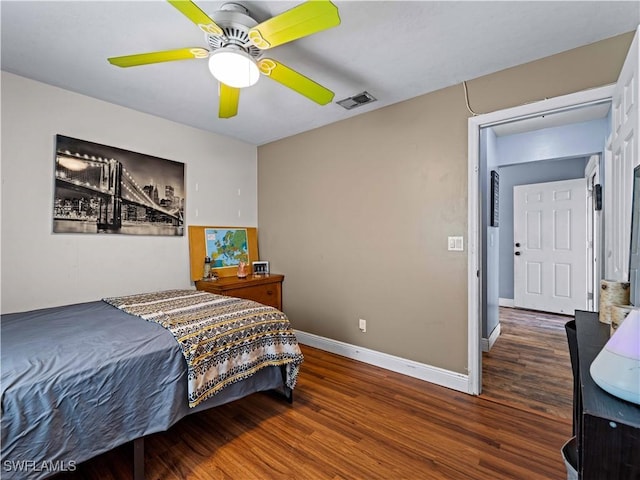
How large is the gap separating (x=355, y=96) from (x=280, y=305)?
2.47m

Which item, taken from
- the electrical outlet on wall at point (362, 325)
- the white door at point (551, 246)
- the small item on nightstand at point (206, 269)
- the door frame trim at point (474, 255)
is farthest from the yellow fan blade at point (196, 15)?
the white door at point (551, 246)

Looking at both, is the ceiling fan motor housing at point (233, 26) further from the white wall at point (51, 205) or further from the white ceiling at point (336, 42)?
the white wall at point (51, 205)

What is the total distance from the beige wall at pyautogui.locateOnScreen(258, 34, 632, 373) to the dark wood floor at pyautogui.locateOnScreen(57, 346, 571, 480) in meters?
0.53

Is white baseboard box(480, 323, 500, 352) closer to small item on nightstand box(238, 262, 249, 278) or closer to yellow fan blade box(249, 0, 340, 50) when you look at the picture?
small item on nightstand box(238, 262, 249, 278)

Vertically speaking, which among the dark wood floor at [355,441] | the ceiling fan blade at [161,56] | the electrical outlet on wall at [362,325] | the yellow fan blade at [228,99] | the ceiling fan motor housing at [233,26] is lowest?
the dark wood floor at [355,441]

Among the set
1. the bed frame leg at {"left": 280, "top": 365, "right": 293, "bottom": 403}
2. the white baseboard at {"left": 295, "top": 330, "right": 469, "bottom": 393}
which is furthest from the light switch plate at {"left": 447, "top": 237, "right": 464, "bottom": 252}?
the bed frame leg at {"left": 280, "top": 365, "right": 293, "bottom": 403}

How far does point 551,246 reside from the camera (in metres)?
4.91

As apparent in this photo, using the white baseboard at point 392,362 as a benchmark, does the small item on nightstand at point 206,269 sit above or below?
above

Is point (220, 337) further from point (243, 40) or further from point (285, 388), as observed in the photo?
point (243, 40)

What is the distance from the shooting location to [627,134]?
4.76 feet

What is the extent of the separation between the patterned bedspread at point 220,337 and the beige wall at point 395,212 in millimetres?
1115

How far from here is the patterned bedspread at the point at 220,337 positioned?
1685 millimetres

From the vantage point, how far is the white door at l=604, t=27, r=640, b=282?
135 cm

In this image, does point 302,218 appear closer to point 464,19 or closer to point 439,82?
point 439,82
